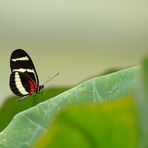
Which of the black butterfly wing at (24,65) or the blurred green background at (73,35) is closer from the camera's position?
the black butterfly wing at (24,65)

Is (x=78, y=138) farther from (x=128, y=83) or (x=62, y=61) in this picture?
(x=62, y=61)

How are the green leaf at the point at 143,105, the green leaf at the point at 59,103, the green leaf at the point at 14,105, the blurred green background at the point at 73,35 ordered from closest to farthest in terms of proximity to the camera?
1. the green leaf at the point at 143,105
2. the green leaf at the point at 59,103
3. the green leaf at the point at 14,105
4. the blurred green background at the point at 73,35

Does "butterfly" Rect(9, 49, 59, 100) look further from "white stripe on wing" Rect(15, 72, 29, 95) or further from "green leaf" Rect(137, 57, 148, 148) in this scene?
"green leaf" Rect(137, 57, 148, 148)

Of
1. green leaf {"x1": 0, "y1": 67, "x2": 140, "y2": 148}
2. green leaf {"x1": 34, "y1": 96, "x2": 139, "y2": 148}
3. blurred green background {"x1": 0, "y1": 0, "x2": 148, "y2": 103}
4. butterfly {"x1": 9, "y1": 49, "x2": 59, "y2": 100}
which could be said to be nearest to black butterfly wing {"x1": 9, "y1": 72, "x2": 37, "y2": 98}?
butterfly {"x1": 9, "y1": 49, "x2": 59, "y2": 100}

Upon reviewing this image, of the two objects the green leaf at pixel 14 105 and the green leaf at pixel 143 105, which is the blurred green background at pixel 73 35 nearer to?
the green leaf at pixel 14 105

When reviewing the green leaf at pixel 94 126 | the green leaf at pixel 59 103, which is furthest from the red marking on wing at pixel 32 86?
the green leaf at pixel 94 126

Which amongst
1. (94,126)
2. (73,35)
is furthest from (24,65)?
(73,35)

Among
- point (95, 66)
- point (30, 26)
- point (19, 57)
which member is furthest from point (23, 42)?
point (19, 57)
